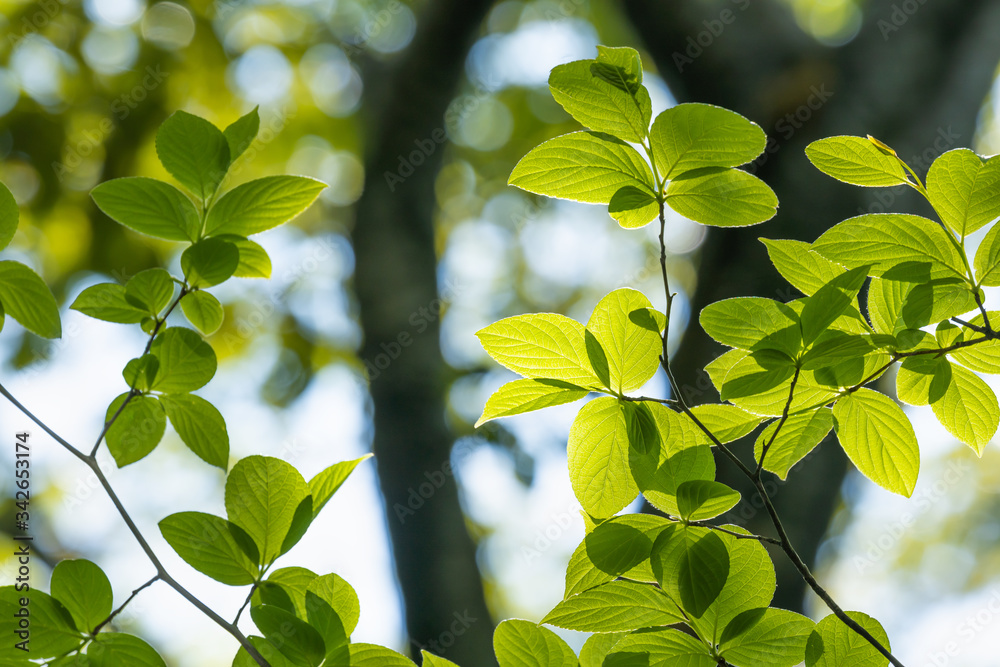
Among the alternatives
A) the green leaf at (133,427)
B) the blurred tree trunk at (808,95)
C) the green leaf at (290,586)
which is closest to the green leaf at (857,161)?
the green leaf at (290,586)

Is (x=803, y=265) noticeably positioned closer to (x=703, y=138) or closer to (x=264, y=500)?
(x=703, y=138)

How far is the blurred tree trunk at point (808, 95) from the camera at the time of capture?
1.90m

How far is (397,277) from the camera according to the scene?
2.57 metres

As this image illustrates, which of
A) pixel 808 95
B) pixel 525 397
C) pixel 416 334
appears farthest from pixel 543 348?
pixel 808 95

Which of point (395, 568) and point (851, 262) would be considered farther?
point (395, 568)

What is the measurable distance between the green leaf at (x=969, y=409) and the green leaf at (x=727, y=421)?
161mm

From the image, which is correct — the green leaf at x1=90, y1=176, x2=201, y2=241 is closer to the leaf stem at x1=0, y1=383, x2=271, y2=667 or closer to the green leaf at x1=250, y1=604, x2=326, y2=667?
the leaf stem at x1=0, y1=383, x2=271, y2=667

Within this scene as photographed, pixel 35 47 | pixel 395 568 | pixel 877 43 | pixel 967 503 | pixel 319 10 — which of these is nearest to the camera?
pixel 395 568

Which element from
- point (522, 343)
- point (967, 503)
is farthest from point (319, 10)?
point (967, 503)

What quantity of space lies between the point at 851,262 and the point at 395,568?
2004 mm

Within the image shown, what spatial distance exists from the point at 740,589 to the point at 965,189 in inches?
14.3

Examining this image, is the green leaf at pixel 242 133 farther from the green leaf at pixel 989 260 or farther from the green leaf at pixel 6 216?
the green leaf at pixel 989 260

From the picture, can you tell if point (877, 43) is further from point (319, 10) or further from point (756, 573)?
point (319, 10)

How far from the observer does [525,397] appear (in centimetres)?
51
